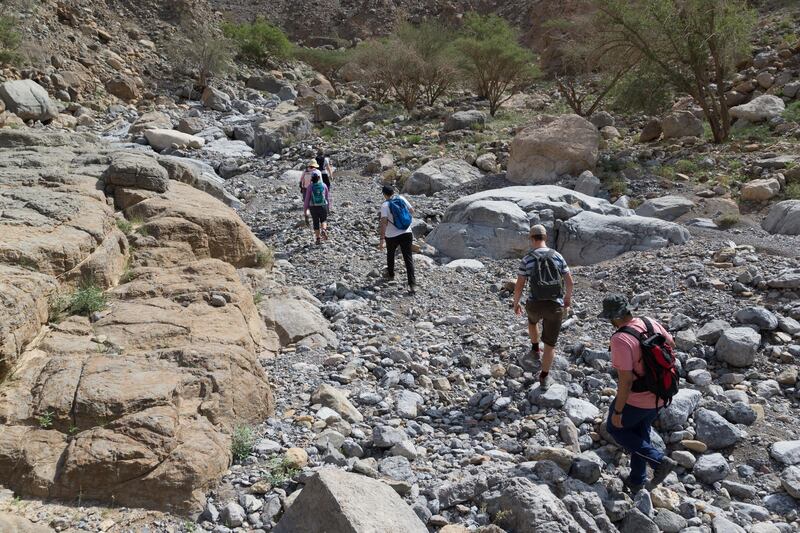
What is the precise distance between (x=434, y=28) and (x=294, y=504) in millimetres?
28014

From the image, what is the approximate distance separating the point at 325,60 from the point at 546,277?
3202 centimetres

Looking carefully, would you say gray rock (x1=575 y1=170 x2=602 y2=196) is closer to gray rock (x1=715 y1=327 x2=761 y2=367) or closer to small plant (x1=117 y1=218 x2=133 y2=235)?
gray rock (x1=715 y1=327 x2=761 y2=367)

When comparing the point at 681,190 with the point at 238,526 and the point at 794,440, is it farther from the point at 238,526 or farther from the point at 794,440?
the point at 238,526

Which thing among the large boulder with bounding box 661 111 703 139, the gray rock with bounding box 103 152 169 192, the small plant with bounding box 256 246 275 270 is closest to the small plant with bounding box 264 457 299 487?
the small plant with bounding box 256 246 275 270

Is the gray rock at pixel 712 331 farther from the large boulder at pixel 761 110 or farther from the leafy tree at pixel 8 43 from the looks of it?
the leafy tree at pixel 8 43

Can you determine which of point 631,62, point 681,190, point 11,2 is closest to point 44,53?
point 11,2

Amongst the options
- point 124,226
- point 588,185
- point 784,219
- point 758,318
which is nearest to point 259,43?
point 588,185

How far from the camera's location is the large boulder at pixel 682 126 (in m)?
15.4

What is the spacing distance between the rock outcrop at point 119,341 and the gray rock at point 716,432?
129 inches

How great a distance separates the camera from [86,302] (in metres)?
4.66

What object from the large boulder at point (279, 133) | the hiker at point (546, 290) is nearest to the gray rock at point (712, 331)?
the hiker at point (546, 290)

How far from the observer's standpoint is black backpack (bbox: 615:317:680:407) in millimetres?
3867

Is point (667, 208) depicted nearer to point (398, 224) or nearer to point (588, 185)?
point (588, 185)

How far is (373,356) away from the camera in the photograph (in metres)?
6.11
